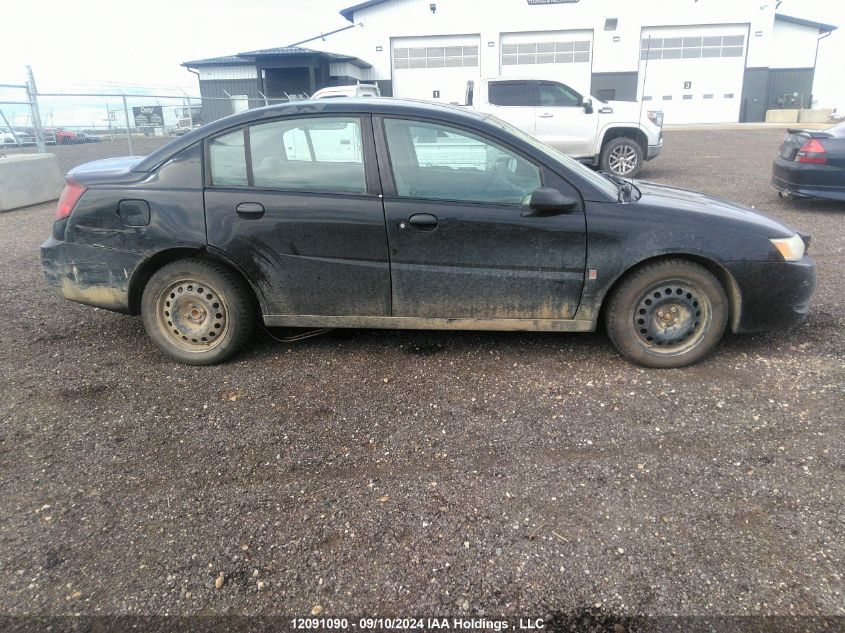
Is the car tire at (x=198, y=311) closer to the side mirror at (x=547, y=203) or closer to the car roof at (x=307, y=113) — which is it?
the car roof at (x=307, y=113)

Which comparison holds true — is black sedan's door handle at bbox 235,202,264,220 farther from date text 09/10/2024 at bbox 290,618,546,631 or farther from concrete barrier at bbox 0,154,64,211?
concrete barrier at bbox 0,154,64,211

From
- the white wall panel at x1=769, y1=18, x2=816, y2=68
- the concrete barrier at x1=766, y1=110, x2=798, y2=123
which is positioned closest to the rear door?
the concrete barrier at x1=766, y1=110, x2=798, y2=123

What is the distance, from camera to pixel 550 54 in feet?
107

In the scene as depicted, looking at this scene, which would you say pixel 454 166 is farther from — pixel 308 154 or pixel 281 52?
pixel 281 52

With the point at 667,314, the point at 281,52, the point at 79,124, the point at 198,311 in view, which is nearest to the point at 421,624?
Answer: the point at 667,314

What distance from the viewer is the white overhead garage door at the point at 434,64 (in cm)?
3288

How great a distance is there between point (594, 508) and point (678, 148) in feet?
63.0

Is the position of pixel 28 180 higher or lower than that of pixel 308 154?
lower

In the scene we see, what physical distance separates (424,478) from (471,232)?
1.60 metres

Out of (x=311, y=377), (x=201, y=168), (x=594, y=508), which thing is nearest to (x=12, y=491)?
(x=311, y=377)

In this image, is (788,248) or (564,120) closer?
(788,248)

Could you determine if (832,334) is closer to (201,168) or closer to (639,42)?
(201,168)

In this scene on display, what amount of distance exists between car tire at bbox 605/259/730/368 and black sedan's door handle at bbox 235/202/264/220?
2.31 metres

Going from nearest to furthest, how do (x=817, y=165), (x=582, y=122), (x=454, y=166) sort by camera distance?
(x=454, y=166) < (x=817, y=165) < (x=582, y=122)
